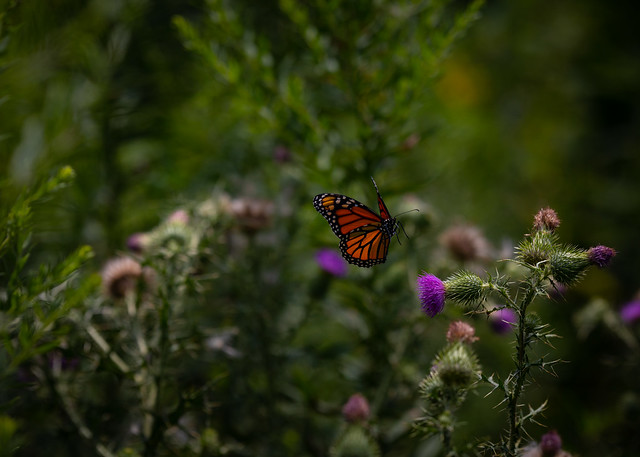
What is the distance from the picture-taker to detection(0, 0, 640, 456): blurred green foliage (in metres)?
1.45

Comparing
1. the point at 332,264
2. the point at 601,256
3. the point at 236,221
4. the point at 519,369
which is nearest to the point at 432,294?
the point at 519,369

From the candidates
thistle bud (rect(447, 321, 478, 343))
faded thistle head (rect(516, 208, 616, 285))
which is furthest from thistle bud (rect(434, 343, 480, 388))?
faded thistle head (rect(516, 208, 616, 285))

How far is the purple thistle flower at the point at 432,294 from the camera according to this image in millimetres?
1038

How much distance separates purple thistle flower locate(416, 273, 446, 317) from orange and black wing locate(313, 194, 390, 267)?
1.23ft

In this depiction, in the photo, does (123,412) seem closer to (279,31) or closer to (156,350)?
(156,350)

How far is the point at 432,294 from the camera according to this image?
1.05 m

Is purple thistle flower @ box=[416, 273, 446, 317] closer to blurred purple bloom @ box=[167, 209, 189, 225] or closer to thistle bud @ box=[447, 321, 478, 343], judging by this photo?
thistle bud @ box=[447, 321, 478, 343]

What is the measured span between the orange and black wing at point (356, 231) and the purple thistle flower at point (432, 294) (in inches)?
14.8

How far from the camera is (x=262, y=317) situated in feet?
6.00

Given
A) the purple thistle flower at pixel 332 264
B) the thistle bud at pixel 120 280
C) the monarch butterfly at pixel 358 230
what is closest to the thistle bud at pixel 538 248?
the monarch butterfly at pixel 358 230

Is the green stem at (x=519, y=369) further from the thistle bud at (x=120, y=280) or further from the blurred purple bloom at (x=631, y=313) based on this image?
the thistle bud at (x=120, y=280)

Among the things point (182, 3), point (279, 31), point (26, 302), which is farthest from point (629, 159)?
point (26, 302)

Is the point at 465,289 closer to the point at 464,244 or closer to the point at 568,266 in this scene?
the point at 568,266

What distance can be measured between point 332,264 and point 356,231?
1.23ft
